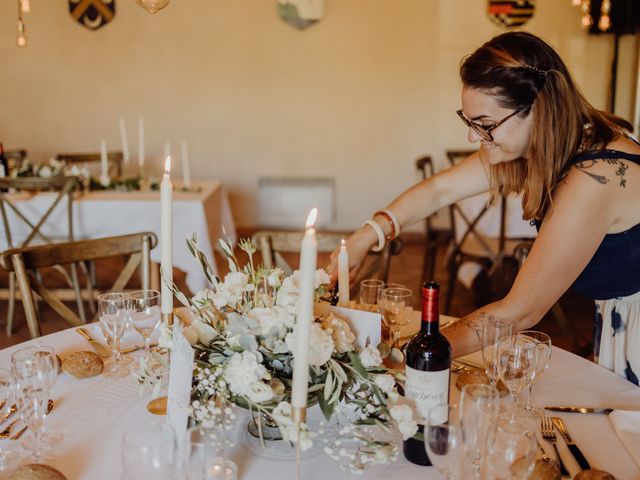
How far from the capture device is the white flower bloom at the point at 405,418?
103 centimetres

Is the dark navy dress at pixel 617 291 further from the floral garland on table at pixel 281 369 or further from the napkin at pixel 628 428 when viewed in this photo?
the floral garland on table at pixel 281 369

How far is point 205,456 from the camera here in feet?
3.03

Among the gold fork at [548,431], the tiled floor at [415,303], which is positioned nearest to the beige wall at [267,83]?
the tiled floor at [415,303]

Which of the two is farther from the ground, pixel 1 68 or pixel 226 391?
pixel 1 68

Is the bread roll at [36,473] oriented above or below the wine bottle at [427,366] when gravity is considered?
below

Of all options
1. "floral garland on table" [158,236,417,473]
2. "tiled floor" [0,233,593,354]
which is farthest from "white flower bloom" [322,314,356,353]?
"tiled floor" [0,233,593,354]

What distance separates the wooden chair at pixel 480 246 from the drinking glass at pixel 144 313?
2.55 m

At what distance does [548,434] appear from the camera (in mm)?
1211

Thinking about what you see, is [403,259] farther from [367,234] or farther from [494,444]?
[494,444]

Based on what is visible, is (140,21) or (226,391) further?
(140,21)

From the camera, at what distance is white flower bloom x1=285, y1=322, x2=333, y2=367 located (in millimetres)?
1048

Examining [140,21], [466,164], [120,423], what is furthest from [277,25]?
[120,423]

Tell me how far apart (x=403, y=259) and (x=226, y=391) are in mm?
4585

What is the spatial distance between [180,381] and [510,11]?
5.43 metres
